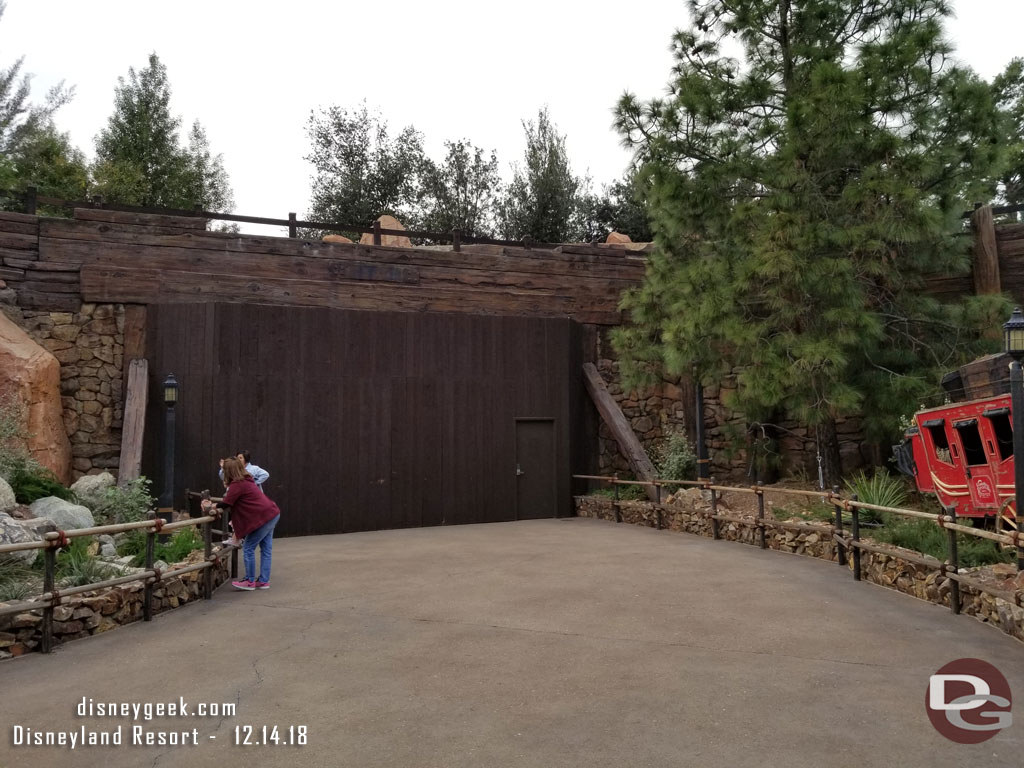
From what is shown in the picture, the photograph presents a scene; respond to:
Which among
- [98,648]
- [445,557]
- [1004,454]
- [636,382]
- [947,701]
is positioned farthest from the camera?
[636,382]

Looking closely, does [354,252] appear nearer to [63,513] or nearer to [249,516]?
[63,513]

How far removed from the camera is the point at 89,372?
11.5m

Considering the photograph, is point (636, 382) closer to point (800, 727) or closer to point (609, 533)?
point (609, 533)

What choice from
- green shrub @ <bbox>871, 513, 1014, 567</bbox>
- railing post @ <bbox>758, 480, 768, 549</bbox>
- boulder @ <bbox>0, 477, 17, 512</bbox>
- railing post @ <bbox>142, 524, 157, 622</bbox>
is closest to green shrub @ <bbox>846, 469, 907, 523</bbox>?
green shrub @ <bbox>871, 513, 1014, 567</bbox>

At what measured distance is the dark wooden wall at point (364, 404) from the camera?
460 inches

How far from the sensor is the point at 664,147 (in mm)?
11727

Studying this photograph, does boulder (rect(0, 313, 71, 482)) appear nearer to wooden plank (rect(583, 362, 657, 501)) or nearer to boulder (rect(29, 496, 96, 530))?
boulder (rect(29, 496, 96, 530))

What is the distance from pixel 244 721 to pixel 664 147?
10.2 m

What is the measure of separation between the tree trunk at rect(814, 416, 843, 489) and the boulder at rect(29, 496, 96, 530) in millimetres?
9414

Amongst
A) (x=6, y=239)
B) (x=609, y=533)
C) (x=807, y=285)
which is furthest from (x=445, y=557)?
(x=6, y=239)

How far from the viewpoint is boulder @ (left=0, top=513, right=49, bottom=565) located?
6160 mm

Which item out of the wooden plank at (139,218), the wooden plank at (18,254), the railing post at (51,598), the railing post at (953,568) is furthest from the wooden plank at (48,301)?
the railing post at (953,568)

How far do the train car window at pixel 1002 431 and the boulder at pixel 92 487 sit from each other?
400 inches

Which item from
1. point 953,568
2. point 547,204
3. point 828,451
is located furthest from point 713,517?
point 547,204
